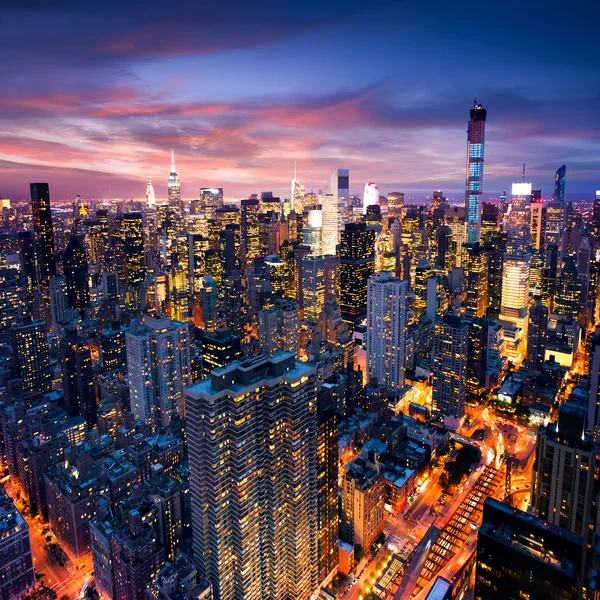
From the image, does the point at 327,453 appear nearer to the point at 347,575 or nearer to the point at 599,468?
the point at 347,575

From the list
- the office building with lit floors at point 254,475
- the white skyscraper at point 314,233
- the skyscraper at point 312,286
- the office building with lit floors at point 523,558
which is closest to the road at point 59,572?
the office building with lit floors at point 254,475

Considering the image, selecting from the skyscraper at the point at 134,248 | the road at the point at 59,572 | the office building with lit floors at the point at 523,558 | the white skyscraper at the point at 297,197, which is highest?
the white skyscraper at the point at 297,197

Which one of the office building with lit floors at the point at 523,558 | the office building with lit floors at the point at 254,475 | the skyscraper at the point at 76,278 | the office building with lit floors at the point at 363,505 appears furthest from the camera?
the skyscraper at the point at 76,278

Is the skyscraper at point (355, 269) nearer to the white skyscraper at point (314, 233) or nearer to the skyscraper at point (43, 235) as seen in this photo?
the white skyscraper at point (314, 233)

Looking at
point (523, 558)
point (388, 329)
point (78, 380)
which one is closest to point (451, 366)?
Result: point (388, 329)

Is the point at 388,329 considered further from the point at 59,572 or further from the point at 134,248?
the point at 134,248

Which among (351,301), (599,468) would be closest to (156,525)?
(599,468)
